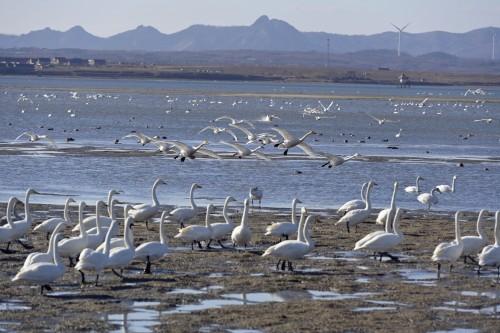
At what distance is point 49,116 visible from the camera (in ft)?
208

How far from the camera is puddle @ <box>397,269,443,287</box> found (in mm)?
13938

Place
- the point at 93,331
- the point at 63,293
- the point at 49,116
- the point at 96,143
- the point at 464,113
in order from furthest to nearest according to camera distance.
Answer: the point at 464,113 → the point at 49,116 → the point at 96,143 → the point at 63,293 → the point at 93,331

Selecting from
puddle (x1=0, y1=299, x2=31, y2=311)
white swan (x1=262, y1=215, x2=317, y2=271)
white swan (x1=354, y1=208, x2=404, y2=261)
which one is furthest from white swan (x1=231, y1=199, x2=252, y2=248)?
puddle (x1=0, y1=299, x2=31, y2=311)

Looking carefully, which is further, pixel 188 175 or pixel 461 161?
pixel 461 161

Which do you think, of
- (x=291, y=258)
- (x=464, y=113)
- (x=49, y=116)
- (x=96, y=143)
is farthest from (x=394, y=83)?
(x=291, y=258)

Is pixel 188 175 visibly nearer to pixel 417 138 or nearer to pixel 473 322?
pixel 473 322

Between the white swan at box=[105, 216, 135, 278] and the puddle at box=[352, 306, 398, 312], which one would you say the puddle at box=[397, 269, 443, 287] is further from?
the white swan at box=[105, 216, 135, 278]

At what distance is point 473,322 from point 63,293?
442cm

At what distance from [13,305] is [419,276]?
5.12 meters

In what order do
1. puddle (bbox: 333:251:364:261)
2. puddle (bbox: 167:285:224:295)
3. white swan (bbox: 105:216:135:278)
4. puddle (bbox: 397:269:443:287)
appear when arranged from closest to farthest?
puddle (bbox: 167:285:224:295), white swan (bbox: 105:216:135:278), puddle (bbox: 397:269:443:287), puddle (bbox: 333:251:364:261)

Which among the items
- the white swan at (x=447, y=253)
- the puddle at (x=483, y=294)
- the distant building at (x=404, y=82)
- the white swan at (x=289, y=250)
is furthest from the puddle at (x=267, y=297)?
the distant building at (x=404, y=82)

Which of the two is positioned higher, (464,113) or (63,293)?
(63,293)

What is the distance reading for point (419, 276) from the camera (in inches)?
568

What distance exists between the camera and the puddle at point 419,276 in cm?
1394
